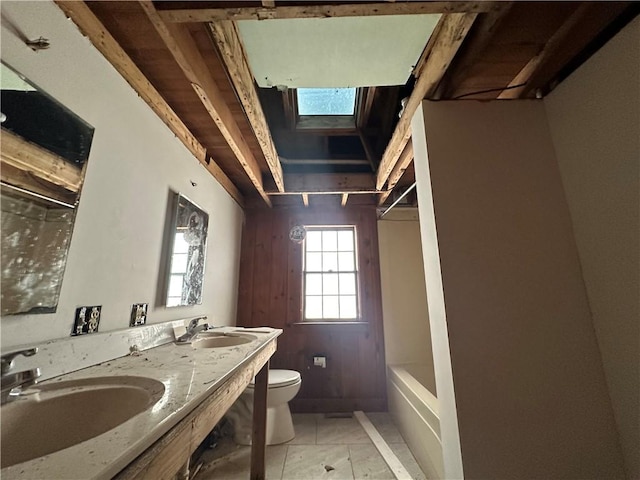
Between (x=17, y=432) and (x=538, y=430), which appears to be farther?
(x=538, y=430)

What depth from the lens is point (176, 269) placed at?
64.6 inches

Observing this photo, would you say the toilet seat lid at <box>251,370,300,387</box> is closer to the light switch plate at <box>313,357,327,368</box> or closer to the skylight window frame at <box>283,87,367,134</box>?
the light switch plate at <box>313,357,327,368</box>

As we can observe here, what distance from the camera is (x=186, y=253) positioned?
1.75m

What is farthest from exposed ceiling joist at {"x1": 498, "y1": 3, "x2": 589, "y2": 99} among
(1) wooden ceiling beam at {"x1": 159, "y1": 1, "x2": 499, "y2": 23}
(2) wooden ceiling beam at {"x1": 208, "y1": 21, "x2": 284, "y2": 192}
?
(2) wooden ceiling beam at {"x1": 208, "y1": 21, "x2": 284, "y2": 192}

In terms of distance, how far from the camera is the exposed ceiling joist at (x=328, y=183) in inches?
97.7

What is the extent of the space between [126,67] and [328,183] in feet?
5.38

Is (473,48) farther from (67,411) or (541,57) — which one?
(67,411)

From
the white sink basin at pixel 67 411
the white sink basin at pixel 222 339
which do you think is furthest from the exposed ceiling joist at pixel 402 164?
the white sink basin at pixel 67 411

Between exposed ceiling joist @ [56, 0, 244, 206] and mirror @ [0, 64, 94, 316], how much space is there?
1.22 feet

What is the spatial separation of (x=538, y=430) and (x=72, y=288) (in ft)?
6.26

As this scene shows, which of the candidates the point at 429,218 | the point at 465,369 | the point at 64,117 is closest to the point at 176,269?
the point at 64,117

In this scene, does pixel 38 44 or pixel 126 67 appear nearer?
pixel 38 44

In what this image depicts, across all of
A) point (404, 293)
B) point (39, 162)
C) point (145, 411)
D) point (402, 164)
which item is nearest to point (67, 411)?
point (145, 411)

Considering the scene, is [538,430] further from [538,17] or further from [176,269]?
[176,269]
